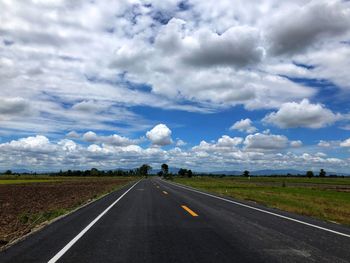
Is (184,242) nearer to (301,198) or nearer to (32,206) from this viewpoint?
(32,206)

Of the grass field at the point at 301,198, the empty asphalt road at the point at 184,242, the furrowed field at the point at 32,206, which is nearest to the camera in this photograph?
the empty asphalt road at the point at 184,242

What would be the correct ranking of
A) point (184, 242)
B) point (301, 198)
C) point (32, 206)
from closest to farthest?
point (184, 242), point (32, 206), point (301, 198)

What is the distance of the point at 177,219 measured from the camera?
40.3 feet

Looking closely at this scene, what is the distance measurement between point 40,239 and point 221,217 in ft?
20.5

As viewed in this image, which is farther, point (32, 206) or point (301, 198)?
point (301, 198)

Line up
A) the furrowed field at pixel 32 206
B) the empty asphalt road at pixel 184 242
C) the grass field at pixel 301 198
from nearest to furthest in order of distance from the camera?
the empty asphalt road at pixel 184 242 < the furrowed field at pixel 32 206 < the grass field at pixel 301 198

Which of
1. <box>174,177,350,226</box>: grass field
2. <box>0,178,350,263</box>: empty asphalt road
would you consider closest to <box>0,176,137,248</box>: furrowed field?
<box>0,178,350,263</box>: empty asphalt road

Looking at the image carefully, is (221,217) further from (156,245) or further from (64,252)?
(64,252)

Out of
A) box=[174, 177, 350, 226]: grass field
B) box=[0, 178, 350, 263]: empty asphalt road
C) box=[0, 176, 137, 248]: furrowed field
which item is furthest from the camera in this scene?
box=[174, 177, 350, 226]: grass field

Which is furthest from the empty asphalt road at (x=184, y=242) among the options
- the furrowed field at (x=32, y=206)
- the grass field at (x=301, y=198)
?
the grass field at (x=301, y=198)

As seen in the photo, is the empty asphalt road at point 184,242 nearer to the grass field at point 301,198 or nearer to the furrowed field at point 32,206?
the furrowed field at point 32,206

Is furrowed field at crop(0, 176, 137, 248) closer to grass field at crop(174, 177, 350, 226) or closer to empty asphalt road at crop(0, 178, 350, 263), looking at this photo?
empty asphalt road at crop(0, 178, 350, 263)

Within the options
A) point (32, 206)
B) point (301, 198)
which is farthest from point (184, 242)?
point (301, 198)

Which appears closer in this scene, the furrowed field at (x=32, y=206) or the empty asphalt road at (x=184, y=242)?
the empty asphalt road at (x=184, y=242)
